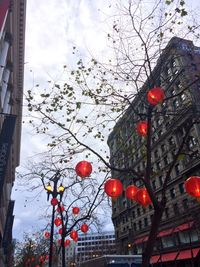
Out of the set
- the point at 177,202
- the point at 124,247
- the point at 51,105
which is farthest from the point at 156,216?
the point at 124,247

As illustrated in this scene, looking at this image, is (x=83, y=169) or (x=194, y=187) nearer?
(x=194, y=187)

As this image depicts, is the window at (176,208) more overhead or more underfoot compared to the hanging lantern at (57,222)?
more overhead

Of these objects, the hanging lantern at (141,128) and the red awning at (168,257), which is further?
the red awning at (168,257)

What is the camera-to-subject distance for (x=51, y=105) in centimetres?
955

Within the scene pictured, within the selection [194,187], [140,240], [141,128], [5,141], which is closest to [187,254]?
[140,240]

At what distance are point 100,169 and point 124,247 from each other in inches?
1813

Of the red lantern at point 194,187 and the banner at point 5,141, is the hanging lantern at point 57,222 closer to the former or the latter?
the banner at point 5,141

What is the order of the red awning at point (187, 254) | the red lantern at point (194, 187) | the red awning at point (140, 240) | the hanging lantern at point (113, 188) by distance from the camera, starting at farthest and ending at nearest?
the red awning at point (140, 240) < the red awning at point (187, 254) < the hanging lantern at point (113, 188) < the red lantern at point (194, 187)

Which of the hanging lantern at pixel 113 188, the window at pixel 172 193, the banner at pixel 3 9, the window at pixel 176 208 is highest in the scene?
the banner at pixel 3 9

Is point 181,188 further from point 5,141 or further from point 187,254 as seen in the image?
point 5,141

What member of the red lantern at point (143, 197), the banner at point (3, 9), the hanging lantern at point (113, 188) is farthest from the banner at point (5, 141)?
the red lantern at point (143, 197)

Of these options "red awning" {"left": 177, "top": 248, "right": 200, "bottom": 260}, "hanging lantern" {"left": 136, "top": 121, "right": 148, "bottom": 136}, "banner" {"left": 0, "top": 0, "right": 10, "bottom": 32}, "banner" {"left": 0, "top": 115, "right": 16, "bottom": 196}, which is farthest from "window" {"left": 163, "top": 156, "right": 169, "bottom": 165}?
"hanging lantern" {"left": 136, "top": 121, "right": 148, "bottom": 136}

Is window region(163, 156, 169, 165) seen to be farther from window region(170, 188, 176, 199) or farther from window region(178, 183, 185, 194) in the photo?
window region(178, 183, 185, 194)

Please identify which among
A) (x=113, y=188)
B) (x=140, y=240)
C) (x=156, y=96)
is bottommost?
(x=113, y=188)
